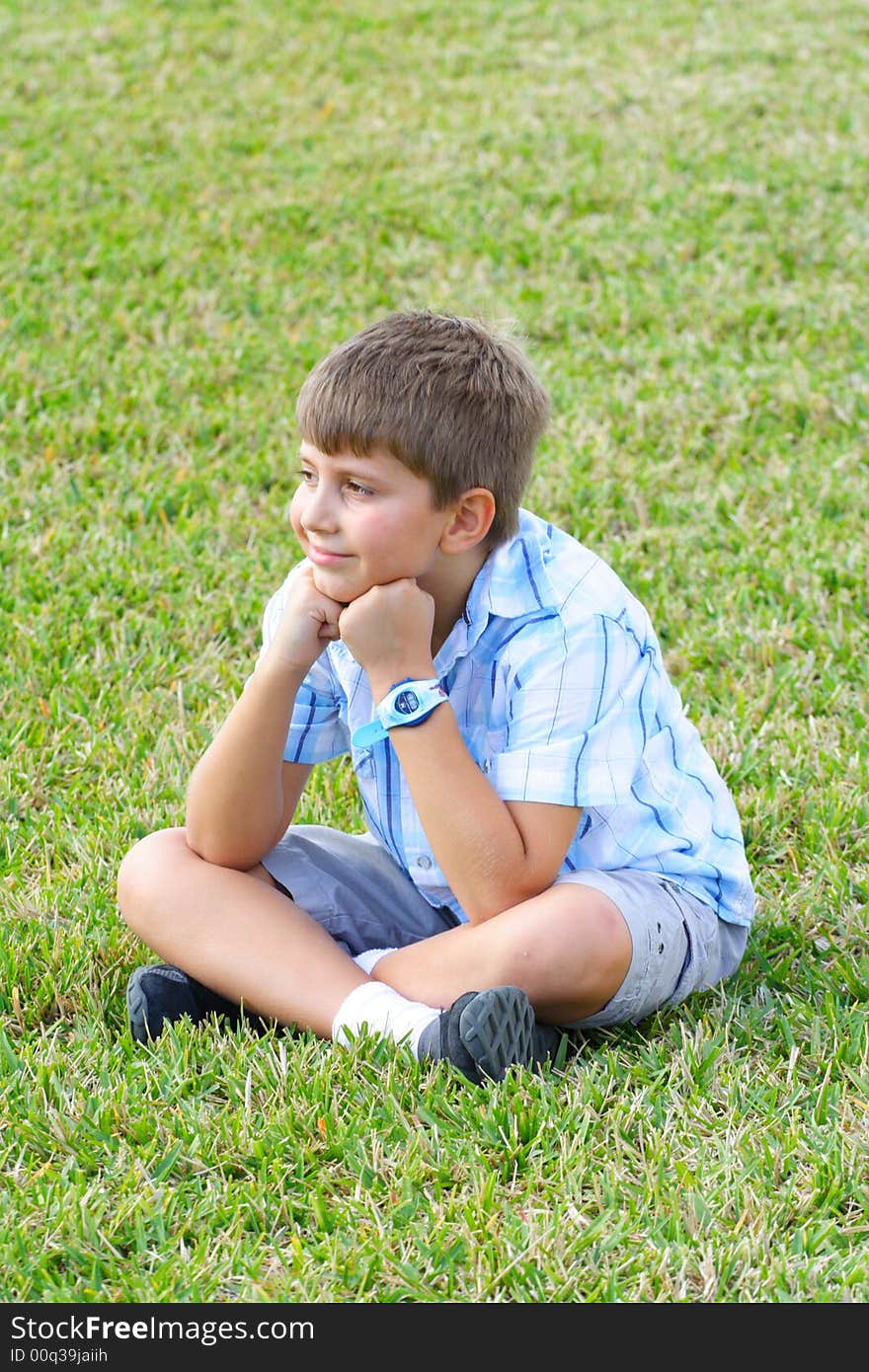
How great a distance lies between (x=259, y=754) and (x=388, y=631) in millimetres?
347

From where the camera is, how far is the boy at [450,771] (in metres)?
2.45

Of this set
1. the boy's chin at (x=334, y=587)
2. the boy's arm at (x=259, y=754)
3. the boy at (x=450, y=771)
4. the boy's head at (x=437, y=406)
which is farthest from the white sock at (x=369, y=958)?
the boy's head at (x=437, y=406)

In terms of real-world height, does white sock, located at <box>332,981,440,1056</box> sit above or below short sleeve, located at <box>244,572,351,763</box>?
below

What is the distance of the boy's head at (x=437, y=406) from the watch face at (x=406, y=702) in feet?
1.03

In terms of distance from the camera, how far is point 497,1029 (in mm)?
2312

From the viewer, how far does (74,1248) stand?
6.72 ft

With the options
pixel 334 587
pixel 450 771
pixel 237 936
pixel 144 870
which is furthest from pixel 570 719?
pixel 144 870

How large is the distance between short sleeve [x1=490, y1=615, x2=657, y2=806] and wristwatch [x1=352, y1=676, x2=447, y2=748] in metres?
0.14

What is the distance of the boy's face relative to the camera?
2455 millimetres

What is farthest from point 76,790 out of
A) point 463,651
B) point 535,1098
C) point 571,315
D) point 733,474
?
point 571,315

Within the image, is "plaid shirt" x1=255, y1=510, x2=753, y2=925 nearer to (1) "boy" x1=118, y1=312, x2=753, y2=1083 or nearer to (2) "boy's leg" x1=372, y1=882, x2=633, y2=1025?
(1) "boy" x1=118, y1=312, x2=753, y2=1083

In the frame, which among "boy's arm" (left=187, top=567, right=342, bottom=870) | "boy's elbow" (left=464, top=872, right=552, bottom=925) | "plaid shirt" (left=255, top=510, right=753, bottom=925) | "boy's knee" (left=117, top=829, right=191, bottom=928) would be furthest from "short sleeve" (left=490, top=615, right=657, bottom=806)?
"boy's knee" (left=117, top=829, right=191, bottom=928)

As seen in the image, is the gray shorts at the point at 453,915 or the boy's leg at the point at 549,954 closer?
the boy's leg at the point at 549,954

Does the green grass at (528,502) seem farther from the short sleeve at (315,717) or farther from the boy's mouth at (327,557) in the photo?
the boy's mouth at (327,557)
